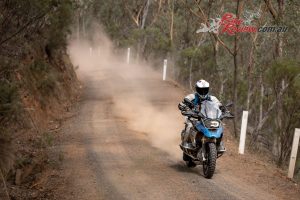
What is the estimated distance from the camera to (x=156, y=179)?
9.73 meters

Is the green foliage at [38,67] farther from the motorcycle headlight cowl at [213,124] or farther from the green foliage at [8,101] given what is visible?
the motorcycle headlight cowl at [213,124]

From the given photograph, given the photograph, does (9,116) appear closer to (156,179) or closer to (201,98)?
(156,179)

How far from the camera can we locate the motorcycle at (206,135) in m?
9.59

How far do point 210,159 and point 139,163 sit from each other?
226 centimetres

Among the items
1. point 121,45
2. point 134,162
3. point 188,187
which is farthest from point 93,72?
point 188,187

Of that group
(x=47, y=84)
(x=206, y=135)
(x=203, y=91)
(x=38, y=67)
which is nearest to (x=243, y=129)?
(x=203, y=91)

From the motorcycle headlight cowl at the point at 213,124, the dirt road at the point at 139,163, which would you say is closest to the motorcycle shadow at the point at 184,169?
the dirt road at the point at 139,163

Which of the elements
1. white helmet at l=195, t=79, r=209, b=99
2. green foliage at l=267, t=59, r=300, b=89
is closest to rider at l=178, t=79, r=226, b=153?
white helmet at l=195, t=79, r=209, b=99

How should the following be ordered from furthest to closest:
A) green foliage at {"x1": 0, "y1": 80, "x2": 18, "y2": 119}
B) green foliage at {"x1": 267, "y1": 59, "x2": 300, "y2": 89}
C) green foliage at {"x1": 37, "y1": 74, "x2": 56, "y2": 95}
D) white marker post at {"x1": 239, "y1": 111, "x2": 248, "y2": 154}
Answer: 1. green foliage at {"x1": 267, "y1": 59, "x2": 300, "y2": 89}
2. green foliage at {"x1": 37, "y1": 74, "x2": 56, "y2": 95}
3. white marker post at {"x1": 239, "y1": 111, "x2": 248, "y2": 154}
4. green foliage at {"x1": 0, "y1": 80, "x2": 18, "y2": 119}

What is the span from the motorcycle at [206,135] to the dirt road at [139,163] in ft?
1.32

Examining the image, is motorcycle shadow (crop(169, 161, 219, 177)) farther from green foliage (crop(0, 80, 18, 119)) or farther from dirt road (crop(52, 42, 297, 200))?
green foliage (crop(0, 80, 18, 119))

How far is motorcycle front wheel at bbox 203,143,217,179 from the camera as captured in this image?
9.52 m

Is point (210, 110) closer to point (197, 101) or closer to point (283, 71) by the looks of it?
point (197, 101)

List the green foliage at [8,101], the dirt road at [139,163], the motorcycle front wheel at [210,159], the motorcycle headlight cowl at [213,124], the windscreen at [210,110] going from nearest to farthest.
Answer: the green foliage at [8,101]
the dirt road at [139,163]
the motorcycle front wheel at [210,159]
the motorcycle headlight cowl at [213,124]
the windscreen at [210,110]
